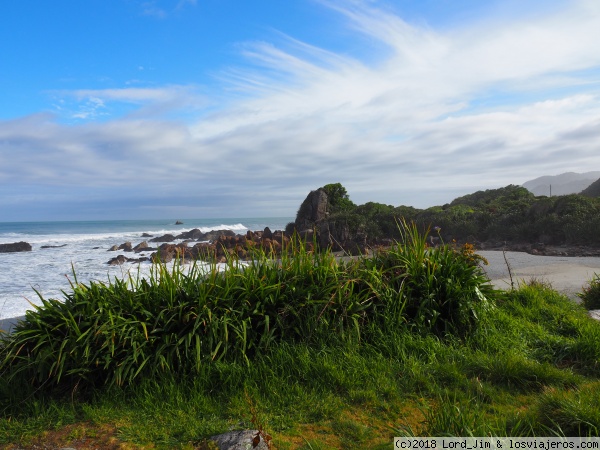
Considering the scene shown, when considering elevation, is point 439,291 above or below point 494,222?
below

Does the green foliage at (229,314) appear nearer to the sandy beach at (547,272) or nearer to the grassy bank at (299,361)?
the grassy bank at (299,361)

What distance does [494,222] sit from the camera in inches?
769

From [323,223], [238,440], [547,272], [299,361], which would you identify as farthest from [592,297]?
[323,223]

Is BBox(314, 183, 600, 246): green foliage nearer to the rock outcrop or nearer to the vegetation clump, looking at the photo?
the rock outcrop

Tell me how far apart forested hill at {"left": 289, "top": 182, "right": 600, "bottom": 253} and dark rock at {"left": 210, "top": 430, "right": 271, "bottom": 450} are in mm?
13553

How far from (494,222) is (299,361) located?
58.8 feet

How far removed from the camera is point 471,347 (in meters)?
4.32

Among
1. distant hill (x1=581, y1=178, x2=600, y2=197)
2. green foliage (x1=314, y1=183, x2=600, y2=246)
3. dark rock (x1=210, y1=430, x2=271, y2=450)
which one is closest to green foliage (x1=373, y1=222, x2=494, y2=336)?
dark rock (x1=210, y1=430, x2=271, y2=450)

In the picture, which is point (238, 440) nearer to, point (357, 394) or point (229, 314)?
point (357, 394)

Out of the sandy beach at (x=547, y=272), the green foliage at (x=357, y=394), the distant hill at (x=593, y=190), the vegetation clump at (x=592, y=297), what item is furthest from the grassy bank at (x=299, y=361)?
the distant hill at (x=593, y=190)

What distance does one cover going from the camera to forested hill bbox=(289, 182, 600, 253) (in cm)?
1661

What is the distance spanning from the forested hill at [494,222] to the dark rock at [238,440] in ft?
44.5

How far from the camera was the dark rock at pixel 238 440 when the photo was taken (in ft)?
8.79

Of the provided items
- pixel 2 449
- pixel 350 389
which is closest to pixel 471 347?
pixel 350 389
